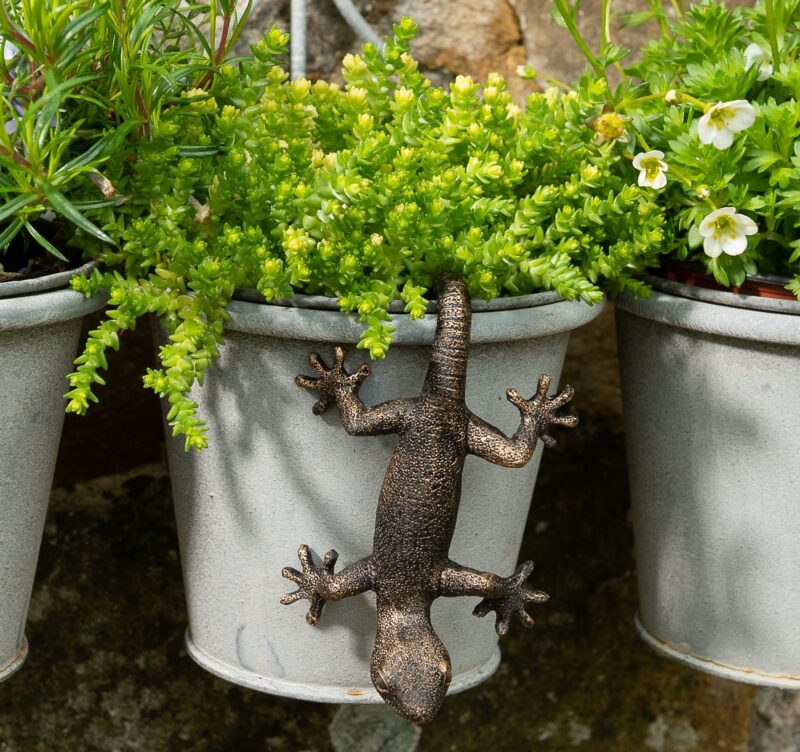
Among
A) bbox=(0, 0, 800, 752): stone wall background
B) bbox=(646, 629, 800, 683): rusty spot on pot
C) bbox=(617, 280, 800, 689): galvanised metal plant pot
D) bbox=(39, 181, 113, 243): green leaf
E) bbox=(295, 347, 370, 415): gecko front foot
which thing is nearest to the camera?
bbox=(39, 181, 113, 243): green leaf

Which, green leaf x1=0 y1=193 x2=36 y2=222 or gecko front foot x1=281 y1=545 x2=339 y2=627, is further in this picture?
gecko front foot x1=281 y1=545 x2=339 y2=627

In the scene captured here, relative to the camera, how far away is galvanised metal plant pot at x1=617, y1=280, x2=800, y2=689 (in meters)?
1.11

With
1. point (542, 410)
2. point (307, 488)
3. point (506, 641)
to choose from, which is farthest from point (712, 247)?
point (506, 641)

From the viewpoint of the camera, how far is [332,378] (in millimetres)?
1009

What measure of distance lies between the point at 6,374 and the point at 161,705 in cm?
81

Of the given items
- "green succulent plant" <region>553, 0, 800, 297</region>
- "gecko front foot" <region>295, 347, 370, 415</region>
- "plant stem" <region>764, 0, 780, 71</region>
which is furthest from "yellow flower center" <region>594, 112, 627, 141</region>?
"gecko front foot" <region>295, 347, 370, 415</region>

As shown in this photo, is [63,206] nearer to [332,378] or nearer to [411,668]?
[332,378]

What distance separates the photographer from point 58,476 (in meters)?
1.52

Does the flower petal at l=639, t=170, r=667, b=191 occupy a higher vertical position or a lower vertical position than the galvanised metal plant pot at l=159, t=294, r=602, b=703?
higher

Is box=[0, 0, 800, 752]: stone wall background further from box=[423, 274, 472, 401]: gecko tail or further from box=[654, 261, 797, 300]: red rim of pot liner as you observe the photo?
box=[423, 274, 472, 401]: gecko tail

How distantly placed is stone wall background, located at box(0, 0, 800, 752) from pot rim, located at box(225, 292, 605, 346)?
1.89 feet

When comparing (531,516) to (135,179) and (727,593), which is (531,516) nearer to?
A: (727,593)

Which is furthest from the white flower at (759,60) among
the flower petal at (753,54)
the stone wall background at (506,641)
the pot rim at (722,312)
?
the stone wall background at (506,641)

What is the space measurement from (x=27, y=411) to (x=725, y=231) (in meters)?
0.72
